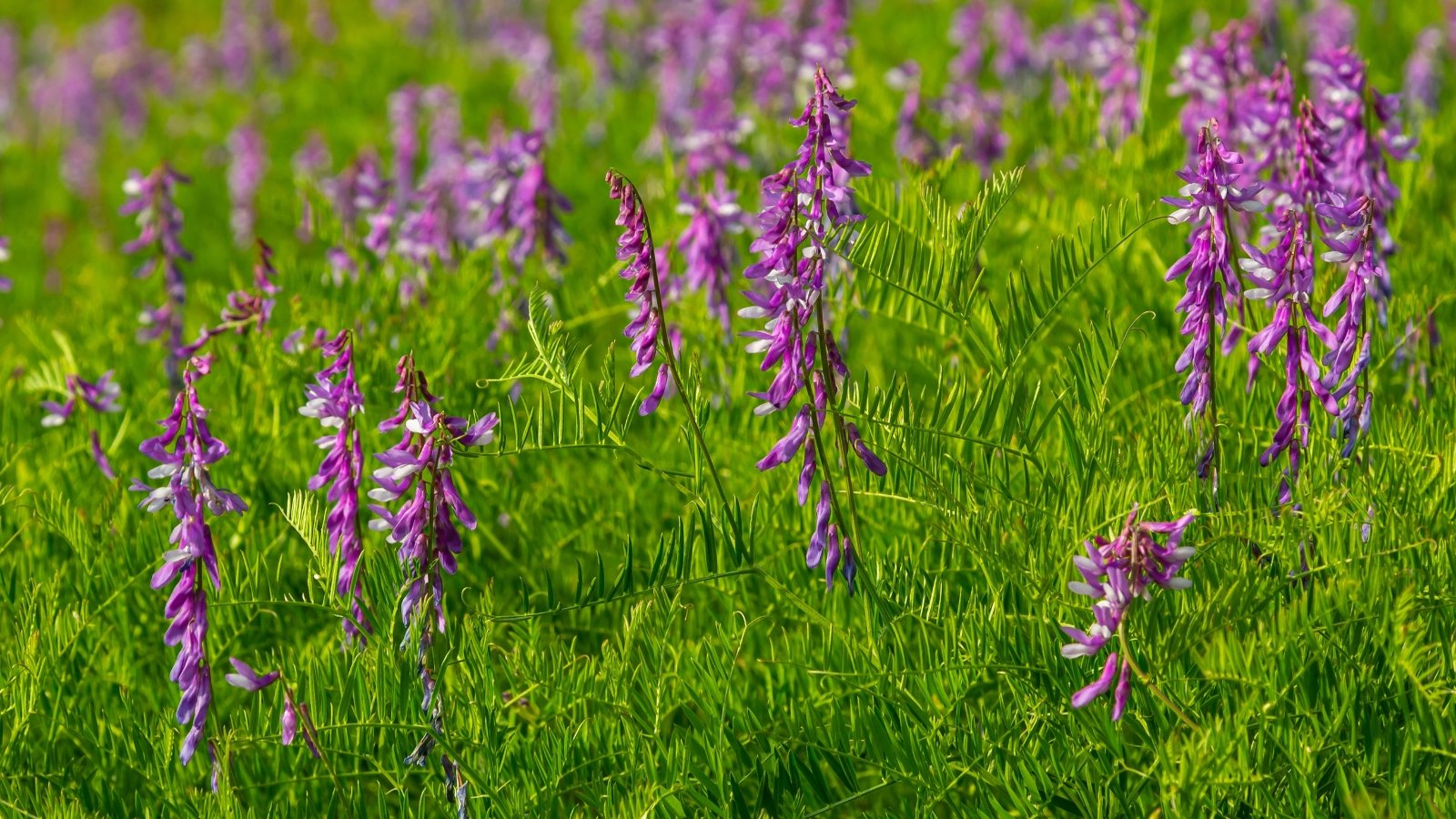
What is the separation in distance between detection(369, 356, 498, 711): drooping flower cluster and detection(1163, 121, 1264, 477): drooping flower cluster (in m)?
1.12

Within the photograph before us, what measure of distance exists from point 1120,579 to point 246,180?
5711mm

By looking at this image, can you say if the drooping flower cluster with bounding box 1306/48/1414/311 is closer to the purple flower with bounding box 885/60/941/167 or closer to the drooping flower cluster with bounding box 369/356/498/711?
the purple flower with bounding box 885/60/941/167

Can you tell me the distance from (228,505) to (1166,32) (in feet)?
19.2

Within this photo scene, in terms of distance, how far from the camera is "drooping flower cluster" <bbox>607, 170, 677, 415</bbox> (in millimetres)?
2268

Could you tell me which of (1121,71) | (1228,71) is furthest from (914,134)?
(1228,71)

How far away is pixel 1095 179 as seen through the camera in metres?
3.92

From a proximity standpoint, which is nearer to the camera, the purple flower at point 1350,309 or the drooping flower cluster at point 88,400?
the purple flower at point 1350,309

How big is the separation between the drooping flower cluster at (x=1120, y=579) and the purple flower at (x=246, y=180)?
211 inches

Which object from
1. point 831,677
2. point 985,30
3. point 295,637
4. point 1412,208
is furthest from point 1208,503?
point 985,30

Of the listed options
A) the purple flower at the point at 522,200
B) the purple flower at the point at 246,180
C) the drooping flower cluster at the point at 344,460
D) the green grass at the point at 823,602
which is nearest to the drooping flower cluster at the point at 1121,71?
the green grass at the point at 823,602

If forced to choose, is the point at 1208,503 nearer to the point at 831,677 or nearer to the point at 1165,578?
the point at 1165,578

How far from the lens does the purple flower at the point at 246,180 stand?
659cm

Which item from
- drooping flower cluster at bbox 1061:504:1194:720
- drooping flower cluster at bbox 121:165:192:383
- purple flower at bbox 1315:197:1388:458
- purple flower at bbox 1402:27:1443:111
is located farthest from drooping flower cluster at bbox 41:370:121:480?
purple flower at bbox 1402:27:1443:111

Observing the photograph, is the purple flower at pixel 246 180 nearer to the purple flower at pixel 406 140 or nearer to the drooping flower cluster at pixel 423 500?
the purple flower at pixel 406 140
